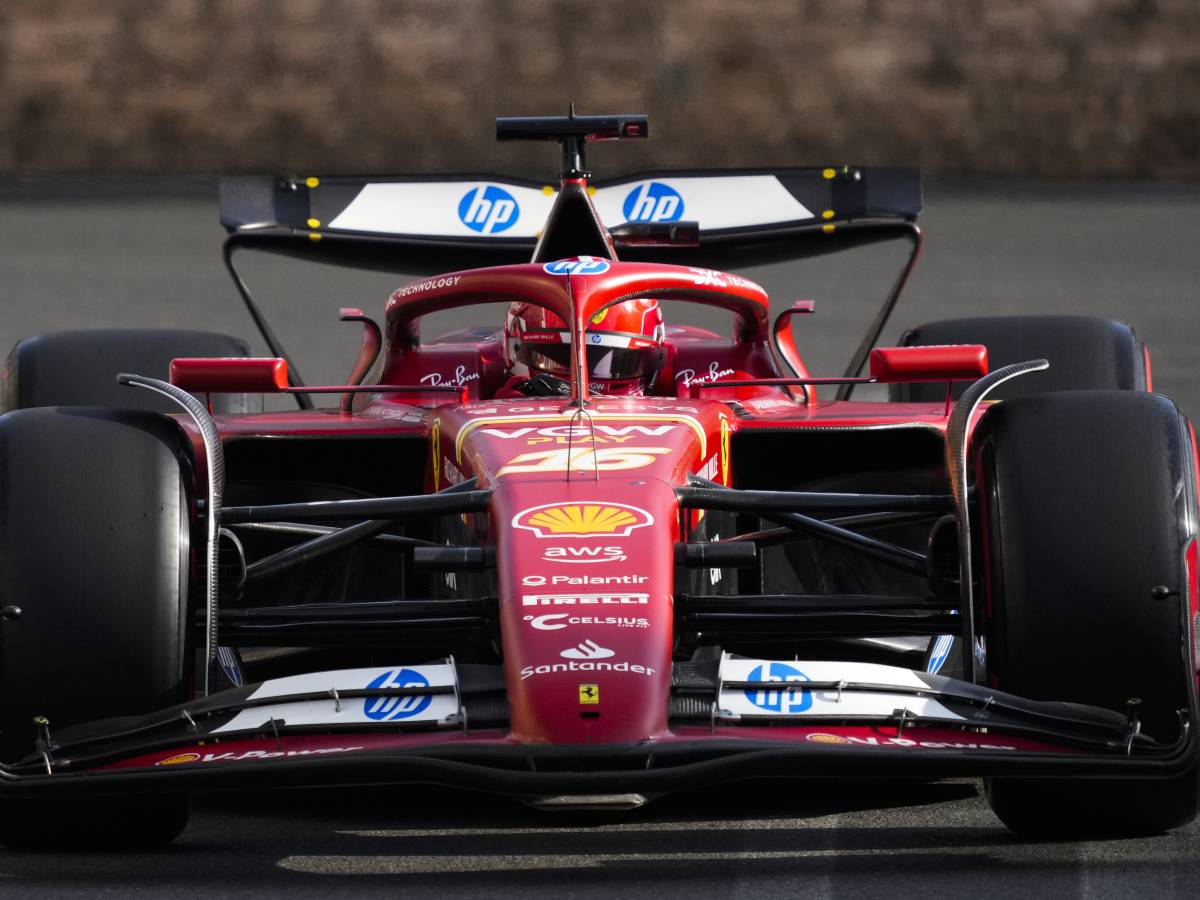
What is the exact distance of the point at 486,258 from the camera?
26.8ft

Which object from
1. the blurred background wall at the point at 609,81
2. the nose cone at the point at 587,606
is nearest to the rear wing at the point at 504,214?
the nose cone at the point at 587,606

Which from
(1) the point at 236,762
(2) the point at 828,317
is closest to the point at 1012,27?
(2) the point at 828,317

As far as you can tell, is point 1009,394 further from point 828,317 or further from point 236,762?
point 828,317

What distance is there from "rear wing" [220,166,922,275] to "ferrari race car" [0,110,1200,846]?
1.72m

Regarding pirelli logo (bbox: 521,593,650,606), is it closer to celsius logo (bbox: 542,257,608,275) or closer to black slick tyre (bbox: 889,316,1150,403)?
celsius logo (bbox: 542,257,608,275)

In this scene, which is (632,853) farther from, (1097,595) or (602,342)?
(602,342)

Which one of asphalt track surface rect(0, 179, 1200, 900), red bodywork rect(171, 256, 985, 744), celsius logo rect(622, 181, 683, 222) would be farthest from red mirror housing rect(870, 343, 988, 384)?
celsius logo rect(622, 181, 683, 222)

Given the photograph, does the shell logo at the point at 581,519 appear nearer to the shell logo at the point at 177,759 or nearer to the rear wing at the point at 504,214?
the shell logo at the point at 177,759

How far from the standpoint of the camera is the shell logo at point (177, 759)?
4.47 metres

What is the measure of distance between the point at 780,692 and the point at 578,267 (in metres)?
2.14

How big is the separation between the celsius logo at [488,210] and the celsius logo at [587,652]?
380cm

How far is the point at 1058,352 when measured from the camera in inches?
309

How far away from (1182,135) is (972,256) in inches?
221

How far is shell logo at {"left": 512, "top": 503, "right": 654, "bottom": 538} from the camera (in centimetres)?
487
